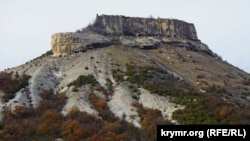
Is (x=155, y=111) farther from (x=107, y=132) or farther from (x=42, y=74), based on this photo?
(x=42, y=74)

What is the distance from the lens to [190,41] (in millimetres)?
92500

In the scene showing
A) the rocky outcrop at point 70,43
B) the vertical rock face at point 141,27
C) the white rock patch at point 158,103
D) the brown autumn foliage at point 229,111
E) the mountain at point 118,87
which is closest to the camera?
the brown autumn foliage at point 229,111

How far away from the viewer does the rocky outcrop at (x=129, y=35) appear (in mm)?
79438

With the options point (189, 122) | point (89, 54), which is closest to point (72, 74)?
point (89, 54)

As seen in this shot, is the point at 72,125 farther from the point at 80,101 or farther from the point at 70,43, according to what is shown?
the point at 70,43

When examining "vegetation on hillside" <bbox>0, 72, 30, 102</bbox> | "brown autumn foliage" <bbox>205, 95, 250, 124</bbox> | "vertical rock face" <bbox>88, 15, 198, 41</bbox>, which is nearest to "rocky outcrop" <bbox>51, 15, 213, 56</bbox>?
"vertical rock face" <bbox>88, 15, 198, 41</bbox>

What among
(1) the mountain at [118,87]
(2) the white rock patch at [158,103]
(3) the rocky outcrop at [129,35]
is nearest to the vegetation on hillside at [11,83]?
(1) the mountain at [118,87]

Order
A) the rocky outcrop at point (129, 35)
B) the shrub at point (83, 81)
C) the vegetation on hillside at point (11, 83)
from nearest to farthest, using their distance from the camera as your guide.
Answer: the vegetation on hillside at point (11, 83) < the shrub at point (83, 81) < the rocky outcrop at point (129, 35)

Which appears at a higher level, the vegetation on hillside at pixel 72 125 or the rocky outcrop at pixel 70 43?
the rocky outcrop at pixel 70 43

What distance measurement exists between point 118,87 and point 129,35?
2820 centimetres

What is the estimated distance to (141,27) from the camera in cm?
9275

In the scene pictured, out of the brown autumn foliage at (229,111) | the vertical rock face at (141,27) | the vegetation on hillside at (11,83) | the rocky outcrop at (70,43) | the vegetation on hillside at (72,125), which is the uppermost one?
the vertical rock face at (141,27)

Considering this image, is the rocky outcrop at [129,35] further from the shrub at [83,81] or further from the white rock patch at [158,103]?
the white rock patch at [158,103]

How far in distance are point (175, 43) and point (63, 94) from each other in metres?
32.5
